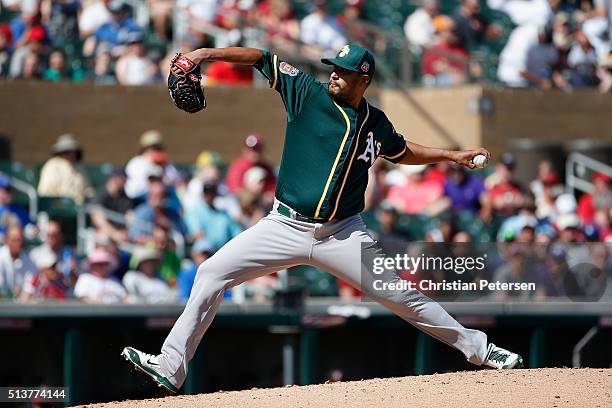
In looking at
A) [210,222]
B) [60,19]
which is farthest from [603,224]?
[60,19]

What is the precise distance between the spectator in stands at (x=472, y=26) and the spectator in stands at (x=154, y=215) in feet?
17.3

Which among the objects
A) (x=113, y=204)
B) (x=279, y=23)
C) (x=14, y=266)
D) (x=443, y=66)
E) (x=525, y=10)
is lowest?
(x=14, y=266)

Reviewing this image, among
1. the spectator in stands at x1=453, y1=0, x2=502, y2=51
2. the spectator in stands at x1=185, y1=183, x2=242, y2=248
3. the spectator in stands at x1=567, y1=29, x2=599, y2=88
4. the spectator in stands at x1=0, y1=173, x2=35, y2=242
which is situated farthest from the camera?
the spectator in stands at x1=453, y1=0, x2=502, y2=51

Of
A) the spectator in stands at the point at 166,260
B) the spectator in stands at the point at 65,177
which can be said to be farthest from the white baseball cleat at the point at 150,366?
the spectator in stands at the point at 65,177

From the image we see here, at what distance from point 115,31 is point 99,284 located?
4418 mm

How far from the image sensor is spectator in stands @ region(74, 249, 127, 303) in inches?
368

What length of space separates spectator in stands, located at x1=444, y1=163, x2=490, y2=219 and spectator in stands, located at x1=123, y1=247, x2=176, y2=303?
3.38 meters

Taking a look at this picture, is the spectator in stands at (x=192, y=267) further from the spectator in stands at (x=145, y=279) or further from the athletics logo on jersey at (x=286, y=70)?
the athletics logo on jersey at (x=286, y=70)

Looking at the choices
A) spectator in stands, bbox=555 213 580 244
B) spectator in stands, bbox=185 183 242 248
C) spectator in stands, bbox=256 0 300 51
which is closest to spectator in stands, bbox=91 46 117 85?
spectator in stands, bbox=256 0 300 51

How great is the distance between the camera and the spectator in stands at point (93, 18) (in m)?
13.1

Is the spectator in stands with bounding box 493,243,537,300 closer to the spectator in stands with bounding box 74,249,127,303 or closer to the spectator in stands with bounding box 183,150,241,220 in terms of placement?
the spectator in stands with bounding box 183,150,241,220

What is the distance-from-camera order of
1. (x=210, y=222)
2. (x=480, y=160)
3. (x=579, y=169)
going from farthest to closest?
(x=579, y=169) < (x=210, y=222) < (x=480, y=160)

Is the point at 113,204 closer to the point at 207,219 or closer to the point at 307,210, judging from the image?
the point at 207,219

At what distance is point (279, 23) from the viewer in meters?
14.1
